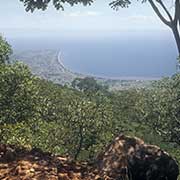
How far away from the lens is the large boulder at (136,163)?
1245 cm

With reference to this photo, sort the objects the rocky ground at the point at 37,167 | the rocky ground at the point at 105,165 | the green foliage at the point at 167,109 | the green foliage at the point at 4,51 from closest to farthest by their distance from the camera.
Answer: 1. the rocky ground at the point at 37,167
2. the rocky ground at the point at 105,165
3. the green foliage at the point at 167,109
4. the green foliage at the point at 4,51

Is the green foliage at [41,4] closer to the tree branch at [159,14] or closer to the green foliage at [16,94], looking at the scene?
the tree branch at [159,14]

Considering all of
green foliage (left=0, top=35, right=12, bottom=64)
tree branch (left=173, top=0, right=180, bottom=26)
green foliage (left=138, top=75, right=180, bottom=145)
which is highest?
tree branch (left=173, top=0, right=180, bottom=26)

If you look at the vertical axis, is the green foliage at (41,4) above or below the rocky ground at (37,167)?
above

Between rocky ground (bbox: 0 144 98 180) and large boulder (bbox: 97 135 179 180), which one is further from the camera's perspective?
large boulder (bbox: 97 135 179 180)

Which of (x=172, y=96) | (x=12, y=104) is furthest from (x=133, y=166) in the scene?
(x=12, y=104)

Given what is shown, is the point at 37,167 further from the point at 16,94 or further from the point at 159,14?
the point at 16,94

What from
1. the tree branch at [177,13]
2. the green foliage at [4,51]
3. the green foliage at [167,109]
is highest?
the tree branch at [177,13]

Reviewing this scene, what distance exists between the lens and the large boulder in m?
12.5

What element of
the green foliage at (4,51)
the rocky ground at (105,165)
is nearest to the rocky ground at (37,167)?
the rocky ground at (105,165)

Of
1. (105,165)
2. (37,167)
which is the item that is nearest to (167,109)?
(105,165)

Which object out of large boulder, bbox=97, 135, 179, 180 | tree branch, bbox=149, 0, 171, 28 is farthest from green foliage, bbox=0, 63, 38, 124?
large boulder, bbox=97, 135, 179, 180

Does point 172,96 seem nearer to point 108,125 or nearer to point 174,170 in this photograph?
point 174,170

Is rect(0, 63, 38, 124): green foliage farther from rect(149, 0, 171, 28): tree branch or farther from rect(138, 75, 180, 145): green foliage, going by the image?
rect(149, 0, 171, 28): tree branch
